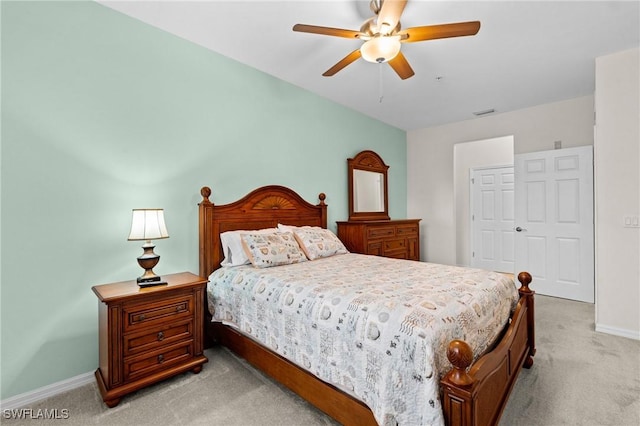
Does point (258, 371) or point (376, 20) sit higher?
point (376, 20)

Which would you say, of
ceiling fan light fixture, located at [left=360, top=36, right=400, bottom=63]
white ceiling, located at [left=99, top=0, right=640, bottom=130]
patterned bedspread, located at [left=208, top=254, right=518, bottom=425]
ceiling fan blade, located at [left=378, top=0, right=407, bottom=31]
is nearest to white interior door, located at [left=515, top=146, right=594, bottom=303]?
white ceiling, located at [left=99, top=0, right=640, bottom=130]

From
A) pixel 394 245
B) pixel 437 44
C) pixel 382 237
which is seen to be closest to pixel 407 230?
pixel 394 245

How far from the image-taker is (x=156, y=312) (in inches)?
80.5

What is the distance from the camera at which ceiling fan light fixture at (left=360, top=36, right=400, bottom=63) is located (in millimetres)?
1964

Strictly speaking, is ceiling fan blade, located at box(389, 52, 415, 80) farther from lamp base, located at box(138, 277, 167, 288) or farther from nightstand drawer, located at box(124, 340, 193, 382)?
nightstand drawer, located at box(124, 340, 193, 382)

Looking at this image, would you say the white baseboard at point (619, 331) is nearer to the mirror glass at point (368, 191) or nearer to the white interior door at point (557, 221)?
the white interior door at point (557, 221)

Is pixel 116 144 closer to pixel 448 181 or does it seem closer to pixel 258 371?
pixel 258 371

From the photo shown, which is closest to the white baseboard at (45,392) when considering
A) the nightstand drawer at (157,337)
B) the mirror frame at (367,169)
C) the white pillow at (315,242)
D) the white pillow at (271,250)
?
the nightstand drawer at (157,337)

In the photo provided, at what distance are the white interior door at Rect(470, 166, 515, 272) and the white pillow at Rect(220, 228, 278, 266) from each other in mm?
4512

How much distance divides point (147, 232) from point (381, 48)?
2.02 m

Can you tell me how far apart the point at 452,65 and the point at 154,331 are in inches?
140

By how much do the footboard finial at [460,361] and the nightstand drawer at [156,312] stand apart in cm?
180

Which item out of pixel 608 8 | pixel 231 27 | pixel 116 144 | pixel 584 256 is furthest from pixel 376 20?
pixel 584 256

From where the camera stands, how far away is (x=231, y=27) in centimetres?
247
